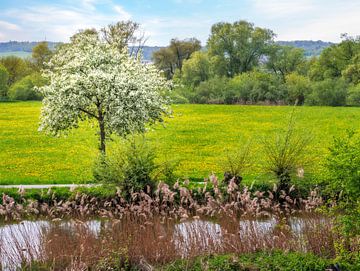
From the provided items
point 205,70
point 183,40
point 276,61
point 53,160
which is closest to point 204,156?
point 53,160

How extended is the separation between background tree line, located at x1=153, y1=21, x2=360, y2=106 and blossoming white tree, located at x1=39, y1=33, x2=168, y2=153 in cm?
3072

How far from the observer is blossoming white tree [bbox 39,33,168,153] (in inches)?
643

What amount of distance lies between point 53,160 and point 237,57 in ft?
190

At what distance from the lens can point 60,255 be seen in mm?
9773

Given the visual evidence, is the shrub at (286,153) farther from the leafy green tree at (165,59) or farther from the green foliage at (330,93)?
the leafy green tree at (165,59)

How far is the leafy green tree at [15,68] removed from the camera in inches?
3319

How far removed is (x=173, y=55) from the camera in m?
93.4

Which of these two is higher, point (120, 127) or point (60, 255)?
point (120, 127)

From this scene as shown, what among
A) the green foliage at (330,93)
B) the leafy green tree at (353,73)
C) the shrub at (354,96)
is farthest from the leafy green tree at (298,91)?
the shrub at (354,96)

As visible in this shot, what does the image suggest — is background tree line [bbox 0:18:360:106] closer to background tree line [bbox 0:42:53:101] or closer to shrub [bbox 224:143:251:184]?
background tree line [bbox 0:42:53:101]

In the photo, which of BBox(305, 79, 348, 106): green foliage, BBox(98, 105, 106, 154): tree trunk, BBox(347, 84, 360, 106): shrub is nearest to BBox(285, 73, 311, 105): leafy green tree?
BBox(305, 79, 348, 106): green foliage

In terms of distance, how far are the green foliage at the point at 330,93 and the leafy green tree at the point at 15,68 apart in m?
51.2

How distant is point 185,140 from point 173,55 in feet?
213

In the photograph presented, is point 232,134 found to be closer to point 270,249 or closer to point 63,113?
point 63,113
